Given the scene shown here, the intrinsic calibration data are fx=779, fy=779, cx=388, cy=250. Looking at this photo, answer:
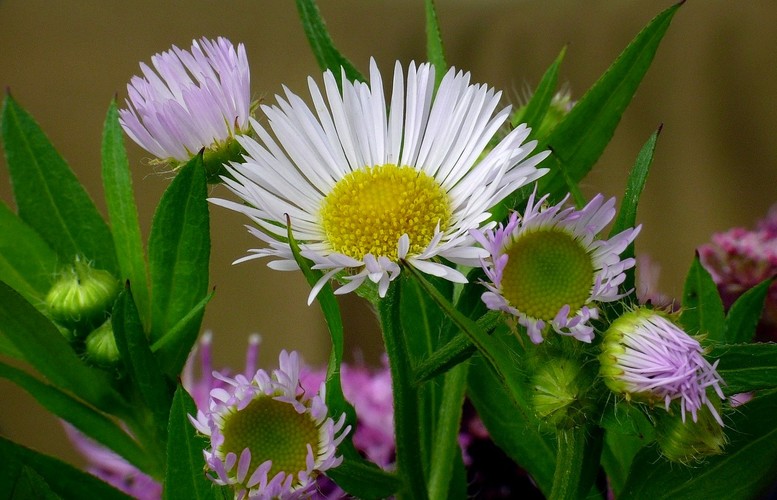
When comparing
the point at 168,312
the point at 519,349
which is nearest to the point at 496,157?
the point at 519,349

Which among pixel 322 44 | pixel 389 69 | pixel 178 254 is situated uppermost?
pixel 389 69

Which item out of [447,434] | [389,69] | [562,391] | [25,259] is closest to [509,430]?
[447,434]

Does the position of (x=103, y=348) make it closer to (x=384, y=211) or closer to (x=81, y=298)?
(x=81, y=298)

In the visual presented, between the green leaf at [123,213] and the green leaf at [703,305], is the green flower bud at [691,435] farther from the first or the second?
the green leaf at [123,213]

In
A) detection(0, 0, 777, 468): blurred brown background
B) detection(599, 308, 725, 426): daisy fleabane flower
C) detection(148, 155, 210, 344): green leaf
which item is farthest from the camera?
detection(0, 0, 777, 468): blurred brown background

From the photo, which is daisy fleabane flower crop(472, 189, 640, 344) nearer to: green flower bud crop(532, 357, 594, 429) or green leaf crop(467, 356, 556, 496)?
green flower bud crop(532, 357, 594, 429)

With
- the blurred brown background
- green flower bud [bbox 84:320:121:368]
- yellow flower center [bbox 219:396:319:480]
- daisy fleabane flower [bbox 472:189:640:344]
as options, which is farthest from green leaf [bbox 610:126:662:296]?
the blurred brown background

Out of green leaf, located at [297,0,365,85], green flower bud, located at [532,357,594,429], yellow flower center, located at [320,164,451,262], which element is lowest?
green flower bud, located at [532,357,594,429]
